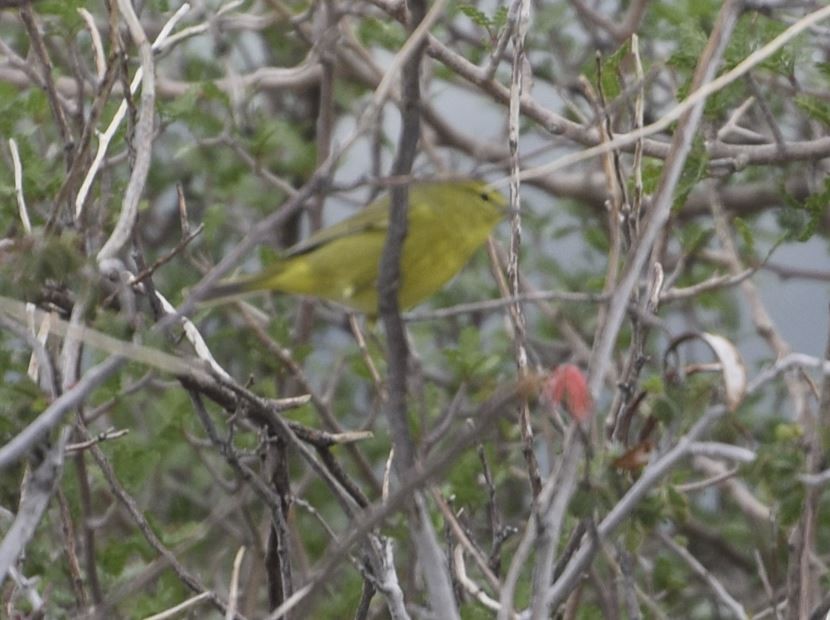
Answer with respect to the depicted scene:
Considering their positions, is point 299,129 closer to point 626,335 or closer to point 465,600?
point 626,335

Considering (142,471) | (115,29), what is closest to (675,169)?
(115,29)

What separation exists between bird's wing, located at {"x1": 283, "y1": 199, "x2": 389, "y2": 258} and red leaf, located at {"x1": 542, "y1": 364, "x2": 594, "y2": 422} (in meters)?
0.81

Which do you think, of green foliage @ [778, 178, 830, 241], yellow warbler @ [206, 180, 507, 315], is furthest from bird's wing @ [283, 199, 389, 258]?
green foliage @ [778, 178, 830, 241]

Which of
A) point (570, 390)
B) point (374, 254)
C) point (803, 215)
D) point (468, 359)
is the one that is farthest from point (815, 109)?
point (570, 390)

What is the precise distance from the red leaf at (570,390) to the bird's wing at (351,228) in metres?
0.81

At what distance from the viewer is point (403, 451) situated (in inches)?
62.5

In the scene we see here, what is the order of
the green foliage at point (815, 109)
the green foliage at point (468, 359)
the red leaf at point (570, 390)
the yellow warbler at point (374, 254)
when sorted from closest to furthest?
the red leaf at point (570, 390)
the yellow warbler at point (374, 254)
the green foliage at point (815, 109)
the green foliage at point (468, 359)

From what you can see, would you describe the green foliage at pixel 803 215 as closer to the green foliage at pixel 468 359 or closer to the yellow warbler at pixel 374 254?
the yellow warbler at pixel 374 254

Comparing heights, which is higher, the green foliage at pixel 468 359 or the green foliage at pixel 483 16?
the green foliage at pixel 483 16

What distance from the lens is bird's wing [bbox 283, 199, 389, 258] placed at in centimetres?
256

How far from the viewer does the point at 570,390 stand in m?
1.73

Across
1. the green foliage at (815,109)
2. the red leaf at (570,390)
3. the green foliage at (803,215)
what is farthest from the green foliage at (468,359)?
the red leaf at (570,390)

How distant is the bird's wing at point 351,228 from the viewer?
A: 8.40 feet

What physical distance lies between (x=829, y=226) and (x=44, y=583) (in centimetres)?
305
